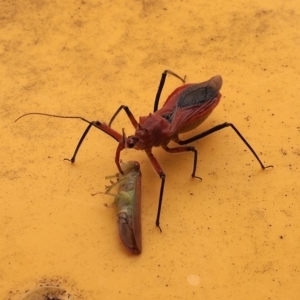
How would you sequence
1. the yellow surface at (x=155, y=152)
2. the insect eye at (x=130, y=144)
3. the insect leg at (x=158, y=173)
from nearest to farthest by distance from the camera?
the yellow surface at (x=155, y=152) → the insect leg at (x=158, y=173) → the insect eye at (x=130, y=144)

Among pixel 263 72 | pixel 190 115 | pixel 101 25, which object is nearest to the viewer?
pixel 190 115

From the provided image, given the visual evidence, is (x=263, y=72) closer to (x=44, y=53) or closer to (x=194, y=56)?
(x=194, y=56)

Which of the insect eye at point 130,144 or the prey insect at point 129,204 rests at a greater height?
the insect eye at point 130,144

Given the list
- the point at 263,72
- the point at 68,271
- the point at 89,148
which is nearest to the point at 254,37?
the point at 263,72

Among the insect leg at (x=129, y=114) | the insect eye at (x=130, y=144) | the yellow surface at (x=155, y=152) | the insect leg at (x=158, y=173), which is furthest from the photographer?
the insect leg at (x=129, y=114)

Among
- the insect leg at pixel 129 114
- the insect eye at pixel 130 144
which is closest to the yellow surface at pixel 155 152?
the insect leg at pixel 129 114

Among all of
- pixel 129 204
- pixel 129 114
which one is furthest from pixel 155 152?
pixel 129 204

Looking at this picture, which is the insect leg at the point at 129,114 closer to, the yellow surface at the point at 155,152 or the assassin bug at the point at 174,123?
the assassin bug at the point at 174,123
